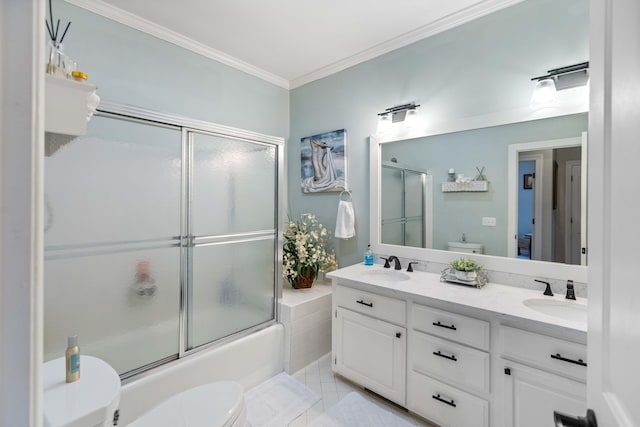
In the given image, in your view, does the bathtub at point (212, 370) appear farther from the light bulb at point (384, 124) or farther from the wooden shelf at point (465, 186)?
the light bulb at point (384, 124)

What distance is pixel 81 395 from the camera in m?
1.01

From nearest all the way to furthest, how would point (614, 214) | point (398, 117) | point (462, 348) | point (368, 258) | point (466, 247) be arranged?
point (614, 214), point (462, 348), point (466, 247), point (398, 117), point (368, 258)

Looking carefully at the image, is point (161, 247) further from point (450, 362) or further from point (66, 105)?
point (450, 362)

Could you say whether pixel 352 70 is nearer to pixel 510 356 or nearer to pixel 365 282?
pixel 365 282

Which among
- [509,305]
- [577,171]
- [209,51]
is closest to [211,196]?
[209,51]

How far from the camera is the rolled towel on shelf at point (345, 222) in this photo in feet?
8.53

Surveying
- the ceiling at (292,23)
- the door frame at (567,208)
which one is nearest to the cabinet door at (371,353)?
the door frame at (567,208)

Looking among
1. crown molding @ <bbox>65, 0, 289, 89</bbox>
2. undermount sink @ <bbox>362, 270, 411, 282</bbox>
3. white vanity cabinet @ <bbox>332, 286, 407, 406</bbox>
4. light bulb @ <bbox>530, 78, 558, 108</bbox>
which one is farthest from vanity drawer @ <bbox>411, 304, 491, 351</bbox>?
crown molding @ <bbox>65, 0, 289, 89</bbox>

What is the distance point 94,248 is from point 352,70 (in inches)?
93.8

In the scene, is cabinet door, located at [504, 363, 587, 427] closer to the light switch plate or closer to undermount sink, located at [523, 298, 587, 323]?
undermount sink, located at [523, 298, 587, 323]

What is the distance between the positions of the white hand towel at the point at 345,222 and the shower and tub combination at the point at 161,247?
0.61m

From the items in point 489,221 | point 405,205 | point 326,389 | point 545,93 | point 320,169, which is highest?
point 545,93

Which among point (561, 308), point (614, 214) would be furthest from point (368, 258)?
point (614, 214)

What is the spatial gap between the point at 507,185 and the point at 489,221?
0.26 m
